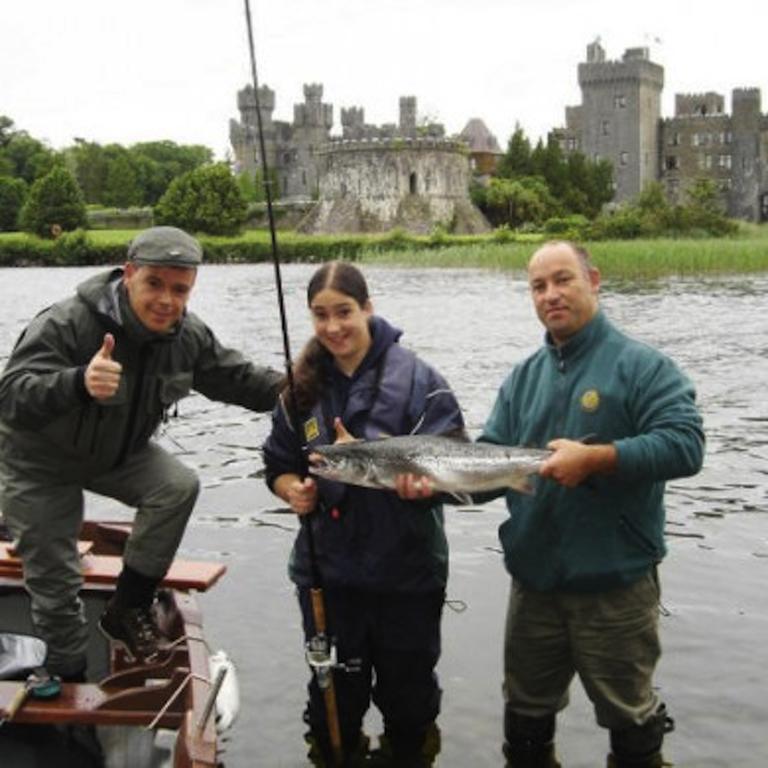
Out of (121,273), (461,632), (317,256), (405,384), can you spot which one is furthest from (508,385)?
(317,256)

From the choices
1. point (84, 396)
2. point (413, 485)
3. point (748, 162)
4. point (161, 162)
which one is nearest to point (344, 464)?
point (413, 485)

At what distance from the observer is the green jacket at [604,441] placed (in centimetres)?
475

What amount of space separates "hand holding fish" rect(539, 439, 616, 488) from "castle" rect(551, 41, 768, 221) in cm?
10240

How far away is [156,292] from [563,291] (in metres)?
1.77

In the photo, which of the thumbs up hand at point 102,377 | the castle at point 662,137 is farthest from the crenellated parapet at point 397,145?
the thumbs up hand at point 102,377

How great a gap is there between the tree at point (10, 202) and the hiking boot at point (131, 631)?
103m

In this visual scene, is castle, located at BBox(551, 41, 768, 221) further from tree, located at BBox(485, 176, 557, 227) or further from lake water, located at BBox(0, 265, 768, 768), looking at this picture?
lake water, located at BBox(0, 265, 768, 768)

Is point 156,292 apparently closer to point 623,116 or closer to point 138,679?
point 138,679

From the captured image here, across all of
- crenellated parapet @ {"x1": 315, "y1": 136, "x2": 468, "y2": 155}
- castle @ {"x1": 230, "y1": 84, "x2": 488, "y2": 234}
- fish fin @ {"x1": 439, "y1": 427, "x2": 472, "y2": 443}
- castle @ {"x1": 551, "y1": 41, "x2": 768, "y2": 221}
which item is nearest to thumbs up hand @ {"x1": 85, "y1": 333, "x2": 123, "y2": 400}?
fish fin @ {"x1": 439, "y1": 427, "x2": 472, "y2": 443}

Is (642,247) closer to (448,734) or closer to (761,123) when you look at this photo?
(448,734)

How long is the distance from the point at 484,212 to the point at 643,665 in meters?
96.4

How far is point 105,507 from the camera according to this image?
13.1m

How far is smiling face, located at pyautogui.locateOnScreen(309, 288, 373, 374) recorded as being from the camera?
206 inches

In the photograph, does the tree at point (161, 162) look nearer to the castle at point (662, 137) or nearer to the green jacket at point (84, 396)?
the castle at point (662, 137)
